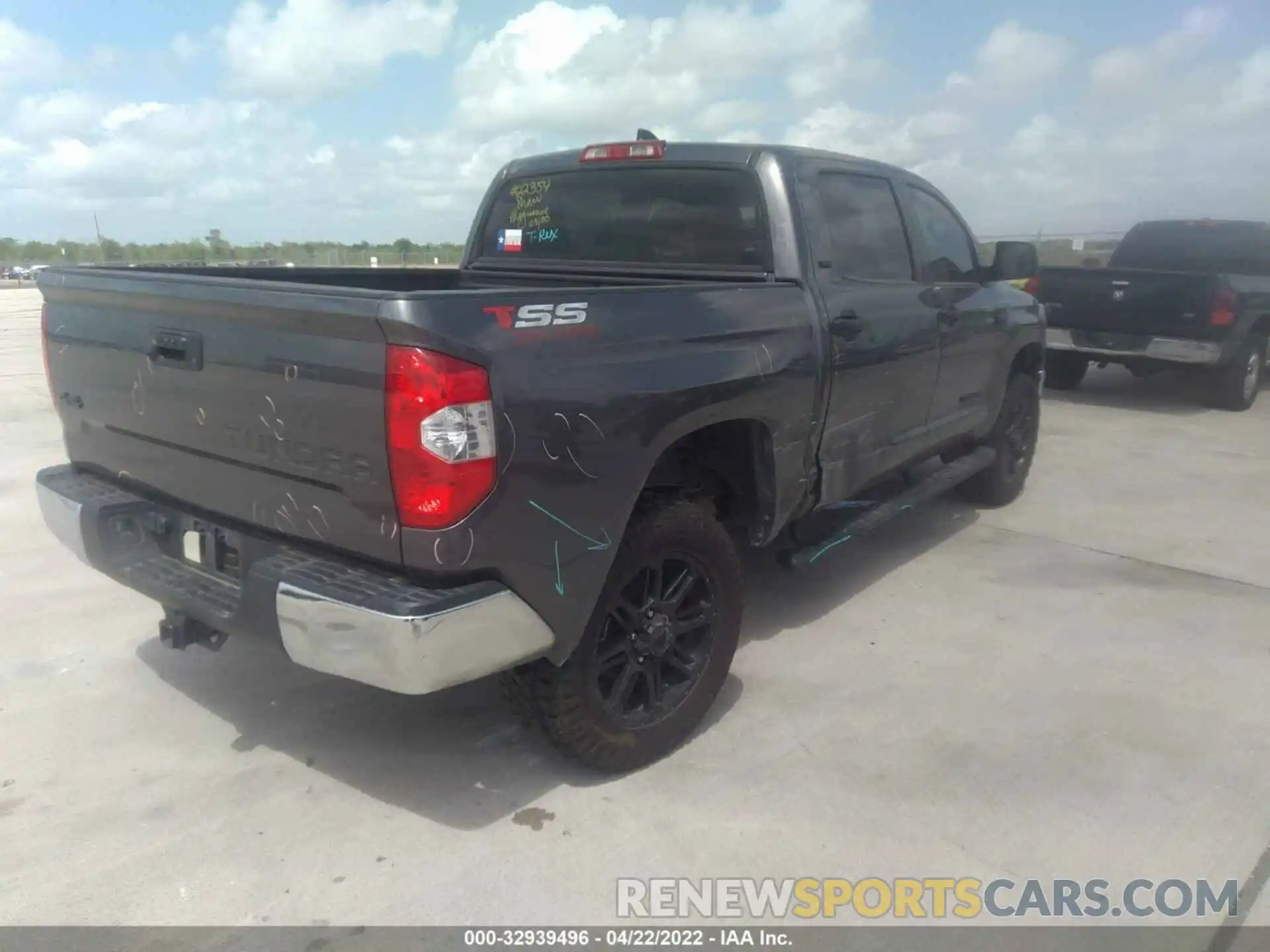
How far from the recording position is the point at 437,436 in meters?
2.41

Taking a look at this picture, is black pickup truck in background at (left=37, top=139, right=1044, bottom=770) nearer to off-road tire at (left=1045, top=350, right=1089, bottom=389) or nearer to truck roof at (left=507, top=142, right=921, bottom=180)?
truck roof at (left=507, top=142, right=921, bottom=180)

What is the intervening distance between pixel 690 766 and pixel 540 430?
136 cm

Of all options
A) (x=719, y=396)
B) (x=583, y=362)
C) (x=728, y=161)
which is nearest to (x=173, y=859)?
(x=583, y=362)

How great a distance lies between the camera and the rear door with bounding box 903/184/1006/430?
4.88 metres

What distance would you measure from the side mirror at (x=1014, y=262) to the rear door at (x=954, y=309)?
0.10 metres

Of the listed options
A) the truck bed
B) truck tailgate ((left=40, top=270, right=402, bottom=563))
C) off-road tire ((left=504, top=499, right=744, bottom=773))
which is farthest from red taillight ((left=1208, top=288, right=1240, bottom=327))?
truck tailgate ((left=40, top=270, right=402, bottom=563))

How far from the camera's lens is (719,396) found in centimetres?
323

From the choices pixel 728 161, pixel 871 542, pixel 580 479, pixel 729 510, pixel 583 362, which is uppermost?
pixel 728 161

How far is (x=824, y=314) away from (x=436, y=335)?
6.30ft

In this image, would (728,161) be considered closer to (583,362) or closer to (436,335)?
(583,362)

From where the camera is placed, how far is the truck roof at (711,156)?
4.00 metres

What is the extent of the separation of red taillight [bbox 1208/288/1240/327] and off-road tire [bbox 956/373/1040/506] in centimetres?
396

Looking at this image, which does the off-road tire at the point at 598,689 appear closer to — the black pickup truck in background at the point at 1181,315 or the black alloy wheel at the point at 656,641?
the black alloy wheel at the point at 656,641

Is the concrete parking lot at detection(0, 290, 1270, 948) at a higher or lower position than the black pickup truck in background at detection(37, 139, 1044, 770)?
lower
